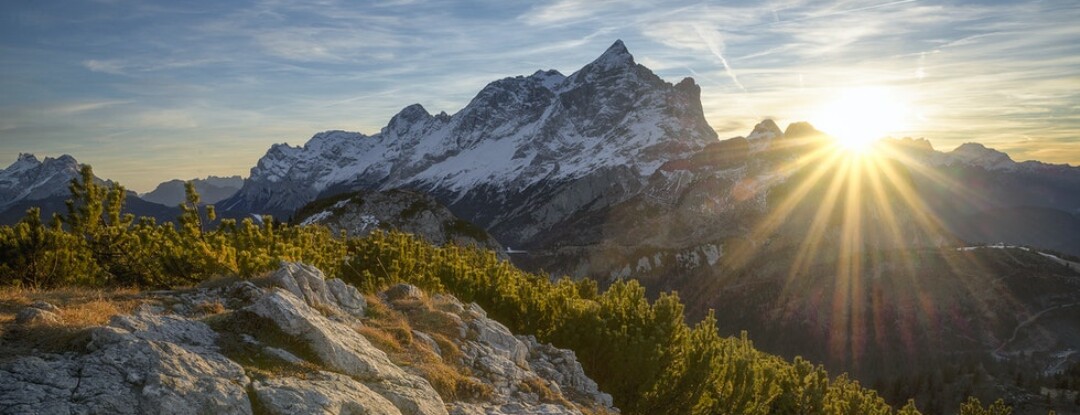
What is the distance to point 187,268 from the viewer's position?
784 inches

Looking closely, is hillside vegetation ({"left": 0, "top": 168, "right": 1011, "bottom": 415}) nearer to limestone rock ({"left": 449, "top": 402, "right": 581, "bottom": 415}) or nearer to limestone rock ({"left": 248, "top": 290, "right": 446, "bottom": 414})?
limestone rock ({"left": 248, "top": 290, "right": 446, "bottom": 414})

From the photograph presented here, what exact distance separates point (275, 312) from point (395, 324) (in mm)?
4896

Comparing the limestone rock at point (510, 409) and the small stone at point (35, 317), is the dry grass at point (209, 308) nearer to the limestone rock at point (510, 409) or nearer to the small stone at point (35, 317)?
the small stone at point (35, 317)

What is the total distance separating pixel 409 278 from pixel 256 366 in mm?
14633

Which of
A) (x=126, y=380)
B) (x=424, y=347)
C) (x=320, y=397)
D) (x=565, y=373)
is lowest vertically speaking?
(x=565, y=373)

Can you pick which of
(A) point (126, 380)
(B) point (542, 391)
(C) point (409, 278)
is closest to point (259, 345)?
(A) point (126, 380)

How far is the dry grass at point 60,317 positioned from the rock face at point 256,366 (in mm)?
282

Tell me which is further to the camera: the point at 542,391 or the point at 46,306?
the point at 542,391

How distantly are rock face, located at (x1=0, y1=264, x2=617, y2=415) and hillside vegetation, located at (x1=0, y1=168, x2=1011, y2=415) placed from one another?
4.27 metres

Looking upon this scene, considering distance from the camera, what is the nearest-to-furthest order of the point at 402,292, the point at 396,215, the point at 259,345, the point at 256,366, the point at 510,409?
the point at 256,366, the point at 259,345, the point at 510,409, the point at 402,292, the point at 396,215

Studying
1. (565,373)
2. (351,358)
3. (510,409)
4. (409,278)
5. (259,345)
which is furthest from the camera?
(409,278)

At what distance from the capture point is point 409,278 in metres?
27.2

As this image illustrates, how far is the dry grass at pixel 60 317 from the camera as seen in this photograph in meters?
11.1

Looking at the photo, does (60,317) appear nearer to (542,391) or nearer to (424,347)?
(424,347)
